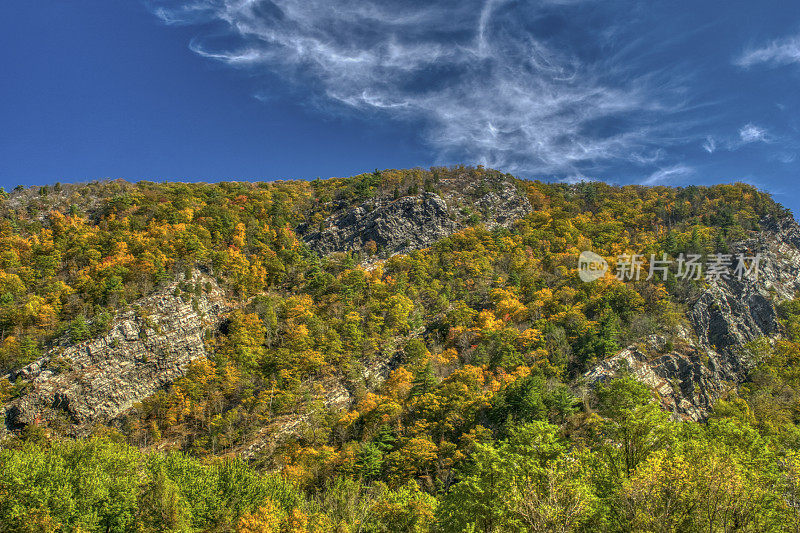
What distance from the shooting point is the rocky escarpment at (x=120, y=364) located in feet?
152

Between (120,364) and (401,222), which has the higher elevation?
(401,222)

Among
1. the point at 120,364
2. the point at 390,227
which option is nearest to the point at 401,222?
the point at 390,227

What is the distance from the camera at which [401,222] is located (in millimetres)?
94375

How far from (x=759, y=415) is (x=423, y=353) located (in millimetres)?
40565

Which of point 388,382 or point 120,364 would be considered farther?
point 388,382

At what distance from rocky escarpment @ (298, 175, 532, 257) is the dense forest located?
334 cm

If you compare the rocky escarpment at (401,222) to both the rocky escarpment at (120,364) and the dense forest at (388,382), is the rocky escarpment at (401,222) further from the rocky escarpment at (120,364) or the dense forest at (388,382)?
the rocky escarpment at (120,364)

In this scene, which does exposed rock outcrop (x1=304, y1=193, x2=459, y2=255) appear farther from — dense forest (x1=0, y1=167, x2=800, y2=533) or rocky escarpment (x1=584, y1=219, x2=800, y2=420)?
rocky escarpment (x1=584, y1=219, x2=800, y2=420)

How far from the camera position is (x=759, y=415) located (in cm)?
4394

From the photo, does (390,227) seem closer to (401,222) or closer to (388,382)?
(401,222)

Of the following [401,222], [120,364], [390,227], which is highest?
[401,222]

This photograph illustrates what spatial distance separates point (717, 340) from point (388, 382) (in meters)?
52.2

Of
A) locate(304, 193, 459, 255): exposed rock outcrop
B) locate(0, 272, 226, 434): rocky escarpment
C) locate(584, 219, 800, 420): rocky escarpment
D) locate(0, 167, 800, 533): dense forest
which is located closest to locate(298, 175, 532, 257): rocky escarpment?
locate(304, 193, 459, 255): exposed rock outcrop

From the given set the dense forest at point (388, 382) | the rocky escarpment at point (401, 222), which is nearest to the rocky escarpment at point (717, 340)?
the dense forest at point (388, 382)
